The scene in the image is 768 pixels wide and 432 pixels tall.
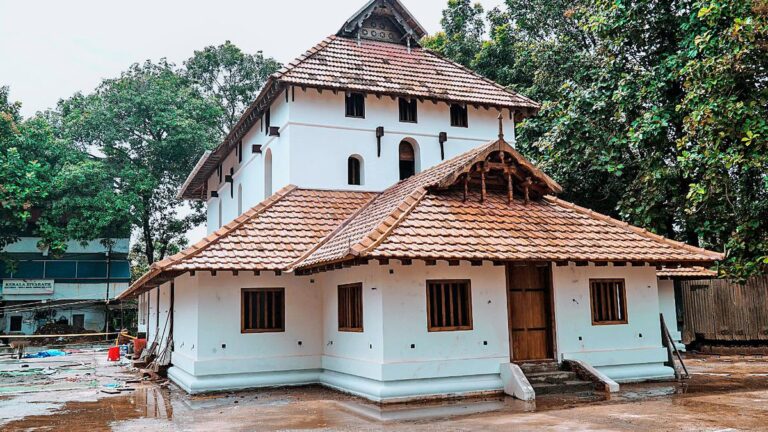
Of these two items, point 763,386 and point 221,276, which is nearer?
point 763,386

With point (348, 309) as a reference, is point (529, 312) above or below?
below

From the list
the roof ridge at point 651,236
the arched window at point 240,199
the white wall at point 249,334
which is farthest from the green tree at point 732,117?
the arched window at point 240,199

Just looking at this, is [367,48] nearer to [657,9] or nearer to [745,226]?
[657,9]

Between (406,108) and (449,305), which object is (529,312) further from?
(406,108)

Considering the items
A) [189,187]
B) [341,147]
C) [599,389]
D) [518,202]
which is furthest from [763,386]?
[189,187]

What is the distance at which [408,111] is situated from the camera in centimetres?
1786

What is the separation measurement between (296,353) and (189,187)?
14296mm

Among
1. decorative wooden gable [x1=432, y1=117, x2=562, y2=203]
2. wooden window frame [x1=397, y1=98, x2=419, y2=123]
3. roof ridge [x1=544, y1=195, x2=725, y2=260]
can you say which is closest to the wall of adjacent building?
roof ridge [x1=544, y1=195, x2=725, y2=260]

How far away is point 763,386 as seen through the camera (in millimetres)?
12883

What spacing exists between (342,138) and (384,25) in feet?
16.0

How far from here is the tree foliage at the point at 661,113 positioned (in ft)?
54.1

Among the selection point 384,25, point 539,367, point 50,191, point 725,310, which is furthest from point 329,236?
point 50,191

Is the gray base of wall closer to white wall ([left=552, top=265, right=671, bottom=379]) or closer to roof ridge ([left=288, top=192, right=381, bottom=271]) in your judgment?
white wall ([left=552, top=265, right=671, bottom=379])

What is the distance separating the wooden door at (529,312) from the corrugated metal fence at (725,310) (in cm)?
1037
